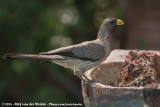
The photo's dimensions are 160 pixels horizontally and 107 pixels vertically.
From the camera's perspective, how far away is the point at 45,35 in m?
5.41

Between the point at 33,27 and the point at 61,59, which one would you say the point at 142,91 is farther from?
the point at 33,27

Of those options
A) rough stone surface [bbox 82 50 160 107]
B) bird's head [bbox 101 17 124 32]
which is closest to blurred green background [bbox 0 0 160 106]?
bird's head [bbox 101 17 124 32]

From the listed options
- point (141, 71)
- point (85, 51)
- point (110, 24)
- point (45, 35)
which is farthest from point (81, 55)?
point (45, 35)

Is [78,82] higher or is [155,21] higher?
[155,21]

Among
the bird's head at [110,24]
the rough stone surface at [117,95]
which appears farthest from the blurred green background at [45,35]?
the rough stone surface at [117,95]

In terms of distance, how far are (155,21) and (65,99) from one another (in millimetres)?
2244

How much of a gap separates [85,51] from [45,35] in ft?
5.70

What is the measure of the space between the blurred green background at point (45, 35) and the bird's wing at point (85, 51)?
1281 mm

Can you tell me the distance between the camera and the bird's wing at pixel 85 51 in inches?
145

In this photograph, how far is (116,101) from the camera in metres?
2.73

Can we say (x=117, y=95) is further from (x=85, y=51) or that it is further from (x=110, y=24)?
(x=110, y=24)

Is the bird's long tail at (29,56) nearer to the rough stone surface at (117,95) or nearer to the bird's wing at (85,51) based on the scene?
the bird's wing at (85,51)

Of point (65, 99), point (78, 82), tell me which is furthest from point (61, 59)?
point (78, 82)

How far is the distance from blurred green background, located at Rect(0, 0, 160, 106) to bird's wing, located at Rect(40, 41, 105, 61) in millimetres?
1281
